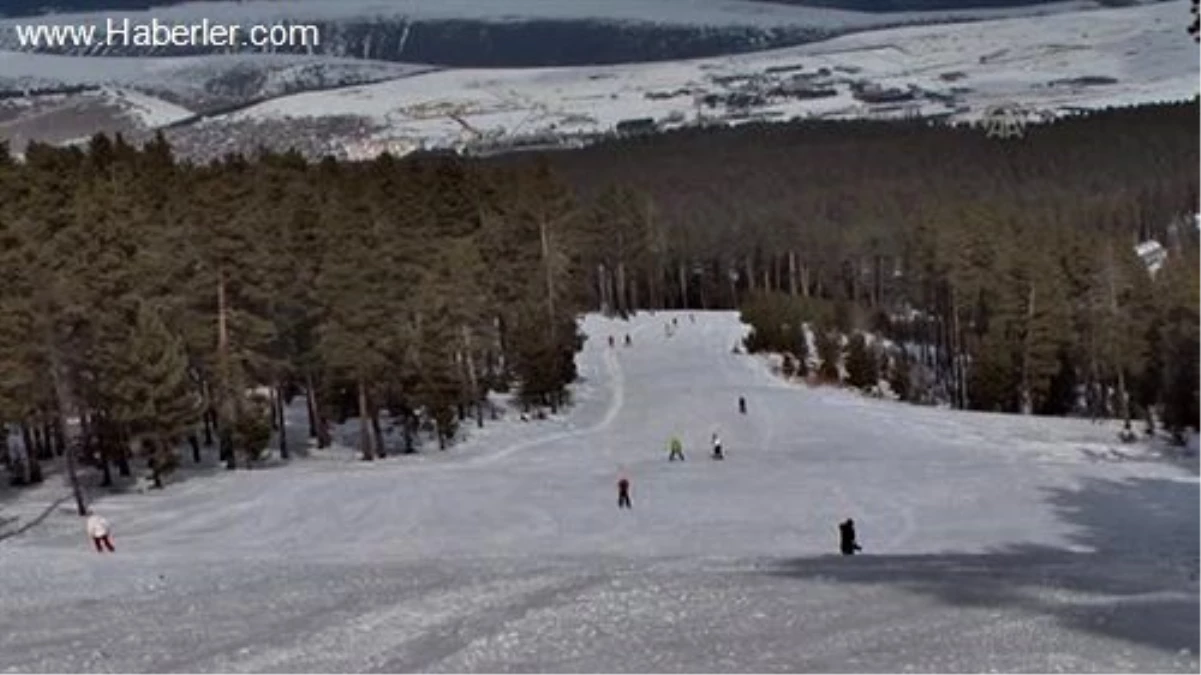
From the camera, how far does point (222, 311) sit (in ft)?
193

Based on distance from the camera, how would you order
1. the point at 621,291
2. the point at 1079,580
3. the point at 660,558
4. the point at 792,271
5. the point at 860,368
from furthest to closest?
the point at 792,271 → the point at 621,291 → the point at 860,368 → the point at 660,558 → the point at 1079,580

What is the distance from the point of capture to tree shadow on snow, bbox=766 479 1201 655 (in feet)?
77.1

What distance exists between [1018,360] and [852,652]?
7437cm

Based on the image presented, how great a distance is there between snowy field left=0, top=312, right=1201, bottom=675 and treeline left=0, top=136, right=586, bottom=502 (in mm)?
3182

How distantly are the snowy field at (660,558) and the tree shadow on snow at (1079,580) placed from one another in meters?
0.09

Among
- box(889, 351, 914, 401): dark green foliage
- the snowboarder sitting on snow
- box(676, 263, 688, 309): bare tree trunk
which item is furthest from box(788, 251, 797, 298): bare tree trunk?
the snowboarder sitting on snow

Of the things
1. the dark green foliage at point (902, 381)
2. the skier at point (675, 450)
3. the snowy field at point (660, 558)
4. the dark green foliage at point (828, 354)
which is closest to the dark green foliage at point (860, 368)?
the dark green foliage at point (828, 354)

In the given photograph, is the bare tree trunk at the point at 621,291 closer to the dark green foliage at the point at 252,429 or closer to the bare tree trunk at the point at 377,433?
the bare tree trunk at the point at 377,433

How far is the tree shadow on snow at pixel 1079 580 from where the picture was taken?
2350 cm

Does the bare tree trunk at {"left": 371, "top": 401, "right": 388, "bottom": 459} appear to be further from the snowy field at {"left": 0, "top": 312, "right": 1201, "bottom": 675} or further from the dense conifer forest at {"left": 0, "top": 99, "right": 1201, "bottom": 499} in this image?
the snowy field at {"left": 0, "top": 312, "right": 1201, "bottom": 675}

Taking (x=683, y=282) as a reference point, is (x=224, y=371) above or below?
below

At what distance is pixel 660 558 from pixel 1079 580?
1056 cm

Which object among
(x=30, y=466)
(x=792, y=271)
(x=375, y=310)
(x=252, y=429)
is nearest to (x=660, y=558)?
(x=252, y=429)

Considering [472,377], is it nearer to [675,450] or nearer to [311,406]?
[311,406]
